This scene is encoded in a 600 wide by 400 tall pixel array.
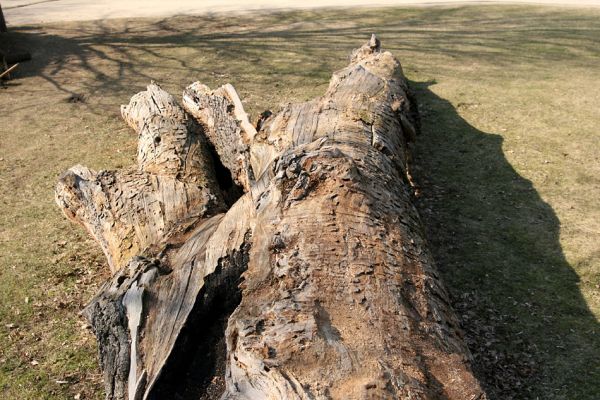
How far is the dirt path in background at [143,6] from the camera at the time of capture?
12734 mm

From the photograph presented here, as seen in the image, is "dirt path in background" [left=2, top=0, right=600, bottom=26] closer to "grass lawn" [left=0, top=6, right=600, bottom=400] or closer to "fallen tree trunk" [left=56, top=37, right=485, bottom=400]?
"grass lawn" [left=0, top=6, right=600, bottom=400]

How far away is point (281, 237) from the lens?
9.57 ft

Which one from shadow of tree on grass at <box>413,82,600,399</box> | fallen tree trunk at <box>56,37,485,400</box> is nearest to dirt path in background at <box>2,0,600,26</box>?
shadow of tree on grass at <box>413,82,600,399</box>

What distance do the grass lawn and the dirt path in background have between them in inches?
39.4

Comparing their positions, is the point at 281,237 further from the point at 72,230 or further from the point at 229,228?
the point at 72,230

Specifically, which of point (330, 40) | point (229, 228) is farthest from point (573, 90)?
point (229, 228)

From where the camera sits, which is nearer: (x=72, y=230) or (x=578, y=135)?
(x=72, y=230)

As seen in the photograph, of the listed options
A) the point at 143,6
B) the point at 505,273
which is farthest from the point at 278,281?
the point at 143,6

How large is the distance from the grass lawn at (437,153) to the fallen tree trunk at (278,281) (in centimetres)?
59

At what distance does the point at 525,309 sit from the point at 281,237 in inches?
64.6

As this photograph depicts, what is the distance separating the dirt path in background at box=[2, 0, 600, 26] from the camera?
501 inches

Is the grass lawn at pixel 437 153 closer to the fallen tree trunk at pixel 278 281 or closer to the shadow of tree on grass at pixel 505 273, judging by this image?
the shadow of tree on grass at pixel 505 273

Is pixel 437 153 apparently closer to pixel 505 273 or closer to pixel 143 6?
pixel 505 273

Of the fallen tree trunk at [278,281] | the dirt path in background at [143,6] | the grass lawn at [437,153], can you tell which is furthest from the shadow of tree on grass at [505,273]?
the dirt path in background at [143,6]
